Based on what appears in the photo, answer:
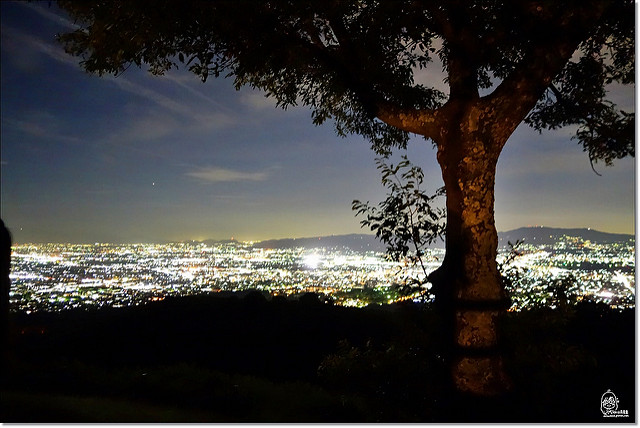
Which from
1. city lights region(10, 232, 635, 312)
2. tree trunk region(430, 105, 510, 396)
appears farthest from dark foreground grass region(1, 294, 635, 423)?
city lights region(10, 232, 635, 312)

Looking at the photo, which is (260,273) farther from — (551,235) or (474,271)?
(474,271)

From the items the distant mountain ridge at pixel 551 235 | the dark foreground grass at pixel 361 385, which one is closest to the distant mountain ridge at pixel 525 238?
the distant mountain ridge at pixel 551 235

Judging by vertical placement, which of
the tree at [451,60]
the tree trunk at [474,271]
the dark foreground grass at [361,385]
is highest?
the tree at [451,60]

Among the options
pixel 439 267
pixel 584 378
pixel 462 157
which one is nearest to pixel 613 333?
pixel 584 378

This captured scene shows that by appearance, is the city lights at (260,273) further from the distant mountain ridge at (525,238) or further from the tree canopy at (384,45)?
the tree canopy at (384,45)

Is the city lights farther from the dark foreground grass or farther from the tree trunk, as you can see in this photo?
the tree trunk

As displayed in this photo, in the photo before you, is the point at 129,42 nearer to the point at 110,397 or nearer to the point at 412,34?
the point at 412,34
